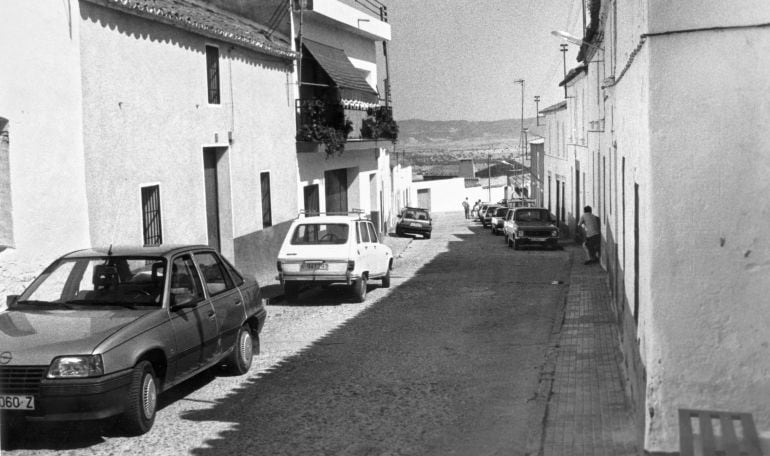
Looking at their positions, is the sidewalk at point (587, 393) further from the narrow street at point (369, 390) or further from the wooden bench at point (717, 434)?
the wooden bench at point (717, 434)

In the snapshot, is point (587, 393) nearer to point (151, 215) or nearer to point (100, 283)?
point (100, 283)

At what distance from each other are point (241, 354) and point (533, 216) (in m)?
22.9

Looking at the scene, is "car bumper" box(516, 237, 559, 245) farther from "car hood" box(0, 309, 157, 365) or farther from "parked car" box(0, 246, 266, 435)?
"car hood" box(0, 309, 157, 365)

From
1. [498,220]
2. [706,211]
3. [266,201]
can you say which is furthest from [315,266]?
[498,220]

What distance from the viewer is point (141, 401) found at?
26.7 ft

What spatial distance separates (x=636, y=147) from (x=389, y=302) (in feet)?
34.8

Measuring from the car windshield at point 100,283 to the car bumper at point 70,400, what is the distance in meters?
1.39

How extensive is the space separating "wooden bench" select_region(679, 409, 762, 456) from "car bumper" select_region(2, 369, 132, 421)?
4.55 meters

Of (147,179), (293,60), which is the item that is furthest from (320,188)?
(147,179)

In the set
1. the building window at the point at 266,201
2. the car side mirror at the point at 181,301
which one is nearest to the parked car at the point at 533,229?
the building window at the point at 266,201

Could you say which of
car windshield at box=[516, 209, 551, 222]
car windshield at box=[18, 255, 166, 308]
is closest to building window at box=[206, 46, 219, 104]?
car windshield at box=[18, 255, 166, 308]

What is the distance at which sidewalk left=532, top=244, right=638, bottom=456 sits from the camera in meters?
7.82

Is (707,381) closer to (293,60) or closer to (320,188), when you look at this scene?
(293,60)

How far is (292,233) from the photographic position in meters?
17.8
